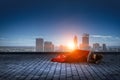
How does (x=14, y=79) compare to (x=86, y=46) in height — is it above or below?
below

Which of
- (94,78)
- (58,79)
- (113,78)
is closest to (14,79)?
(58,79)

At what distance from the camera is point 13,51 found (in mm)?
19125

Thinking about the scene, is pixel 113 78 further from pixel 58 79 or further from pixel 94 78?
pixel 58 79

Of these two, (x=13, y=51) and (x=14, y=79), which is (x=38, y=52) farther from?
(x=14, y=79)

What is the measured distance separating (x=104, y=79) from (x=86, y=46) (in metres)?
10.7

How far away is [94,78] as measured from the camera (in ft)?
23.2

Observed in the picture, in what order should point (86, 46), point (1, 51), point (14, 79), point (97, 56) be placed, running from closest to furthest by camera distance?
point (14, 79) → point (97, 56) → point (86, 46) → point (1, 51)

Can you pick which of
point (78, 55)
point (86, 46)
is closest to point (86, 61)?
point (78, 55)

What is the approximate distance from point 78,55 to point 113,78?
549 centimetres

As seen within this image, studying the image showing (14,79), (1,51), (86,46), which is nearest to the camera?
(14,79)

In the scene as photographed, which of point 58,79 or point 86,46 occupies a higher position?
point 86,46

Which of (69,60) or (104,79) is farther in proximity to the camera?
(69,60)

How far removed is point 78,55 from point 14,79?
19.8 ft

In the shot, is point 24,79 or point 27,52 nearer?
point 24,79
